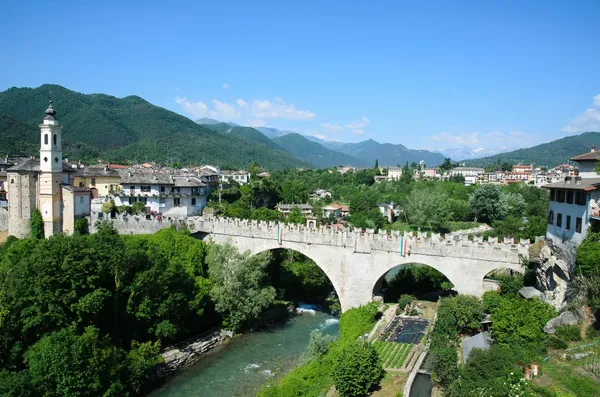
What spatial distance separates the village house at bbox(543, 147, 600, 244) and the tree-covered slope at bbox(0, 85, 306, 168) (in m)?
116

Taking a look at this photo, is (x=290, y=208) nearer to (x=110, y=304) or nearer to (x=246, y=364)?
(x=246, y=364)

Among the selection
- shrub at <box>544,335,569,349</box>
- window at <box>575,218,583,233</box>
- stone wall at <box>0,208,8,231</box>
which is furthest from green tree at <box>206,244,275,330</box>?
stone wall at <box>0,208,8,231</box>

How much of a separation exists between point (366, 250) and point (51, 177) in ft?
79.0

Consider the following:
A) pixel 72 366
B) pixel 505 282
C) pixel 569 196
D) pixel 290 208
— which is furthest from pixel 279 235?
pixel 290 208

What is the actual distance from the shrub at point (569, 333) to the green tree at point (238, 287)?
55.9 feet

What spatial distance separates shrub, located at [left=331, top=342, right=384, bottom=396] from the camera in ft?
58.3

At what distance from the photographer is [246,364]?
25953 millimetres

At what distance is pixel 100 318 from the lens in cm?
2466

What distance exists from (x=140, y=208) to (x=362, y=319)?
24.7m

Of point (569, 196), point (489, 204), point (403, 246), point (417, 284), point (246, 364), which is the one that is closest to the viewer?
point (569, 196)

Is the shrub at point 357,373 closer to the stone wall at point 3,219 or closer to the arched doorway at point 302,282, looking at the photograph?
the arched doorway at point 302,282

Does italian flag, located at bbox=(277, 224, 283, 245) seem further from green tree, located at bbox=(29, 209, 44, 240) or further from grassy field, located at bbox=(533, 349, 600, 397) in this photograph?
grassy field, located at bbox=(533, 349, 600, 397)

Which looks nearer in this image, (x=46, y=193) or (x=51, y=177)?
(x=51, y=177)

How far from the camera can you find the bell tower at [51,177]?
33969 mm
